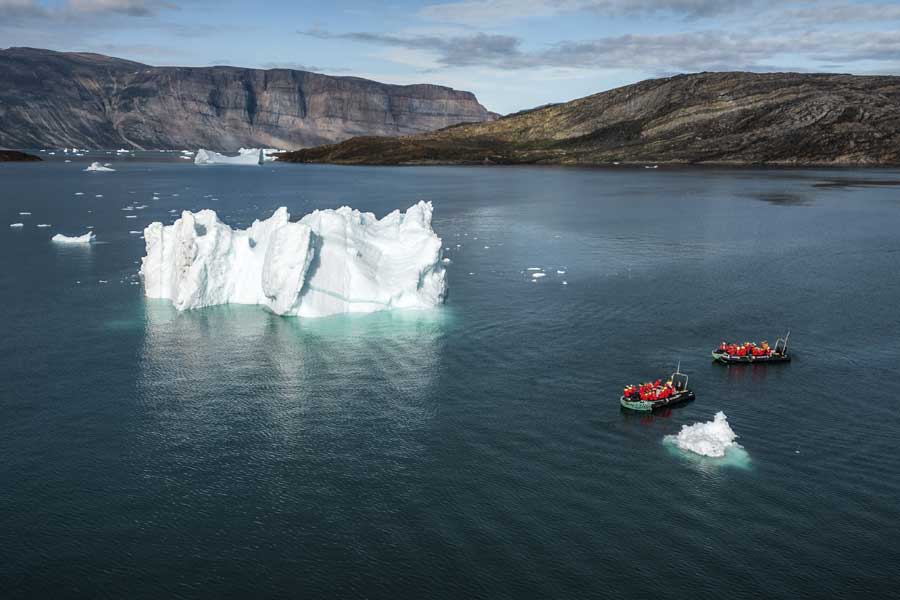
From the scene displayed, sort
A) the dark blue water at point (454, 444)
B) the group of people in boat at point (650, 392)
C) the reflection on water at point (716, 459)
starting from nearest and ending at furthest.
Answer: the dark blue water at point (454, 444), the reflection on water at point (716, 459), the group of people in boat at point (650, 392)

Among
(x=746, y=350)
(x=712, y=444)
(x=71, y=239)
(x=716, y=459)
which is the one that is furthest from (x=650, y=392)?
(x=71, y=239)

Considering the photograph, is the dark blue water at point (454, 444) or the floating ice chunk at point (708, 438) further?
the floating ice chunk at point (708, 438)

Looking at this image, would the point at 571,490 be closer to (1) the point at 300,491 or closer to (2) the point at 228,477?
(1) the point at 300,491

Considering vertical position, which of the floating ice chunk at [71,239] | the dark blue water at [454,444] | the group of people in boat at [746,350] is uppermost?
the floating ice chunk at [71,239]

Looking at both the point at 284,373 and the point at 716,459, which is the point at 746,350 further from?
the point at 284,373

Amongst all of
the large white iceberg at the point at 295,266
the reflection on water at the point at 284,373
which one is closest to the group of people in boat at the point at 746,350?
the reflection on water at the point at 284,373

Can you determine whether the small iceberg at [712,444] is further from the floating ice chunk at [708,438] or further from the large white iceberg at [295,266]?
the large white iceberg at [295,266]

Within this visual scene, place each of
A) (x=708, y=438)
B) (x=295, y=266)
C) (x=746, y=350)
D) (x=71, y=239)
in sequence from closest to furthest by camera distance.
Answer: (x=708, y=438), (x=746, y=350), (x=295, y=266), (x=71, y=239)
